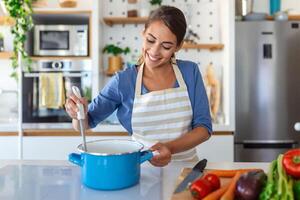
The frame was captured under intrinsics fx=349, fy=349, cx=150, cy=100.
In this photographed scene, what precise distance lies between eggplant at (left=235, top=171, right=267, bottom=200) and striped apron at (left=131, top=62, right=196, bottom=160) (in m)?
0.49

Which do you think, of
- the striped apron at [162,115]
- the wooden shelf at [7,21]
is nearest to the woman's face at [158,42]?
the striped apron at [162,115]

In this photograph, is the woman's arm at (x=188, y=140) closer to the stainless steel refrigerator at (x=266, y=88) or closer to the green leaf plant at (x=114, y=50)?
the stainless steel refrigerator at (x=266, y=88)

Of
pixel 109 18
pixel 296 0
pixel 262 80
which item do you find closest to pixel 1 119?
pixel 109 18

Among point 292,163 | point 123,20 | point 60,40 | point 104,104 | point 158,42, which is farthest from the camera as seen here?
point 123,20

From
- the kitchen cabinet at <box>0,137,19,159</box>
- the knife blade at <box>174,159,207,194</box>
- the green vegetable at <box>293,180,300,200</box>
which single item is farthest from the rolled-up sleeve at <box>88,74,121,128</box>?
the kitchen cabinet at <box>0,137,19,159</box>

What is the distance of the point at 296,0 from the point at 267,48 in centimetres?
65

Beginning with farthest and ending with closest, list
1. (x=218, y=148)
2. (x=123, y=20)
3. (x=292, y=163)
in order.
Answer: (x=123, y=20)
(x=218, y=148)
(x=292, y=163)

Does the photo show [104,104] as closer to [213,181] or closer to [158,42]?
[158,42]

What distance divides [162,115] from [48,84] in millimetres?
1350

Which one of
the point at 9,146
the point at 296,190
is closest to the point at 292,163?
the point at 296,190

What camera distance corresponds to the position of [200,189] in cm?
73

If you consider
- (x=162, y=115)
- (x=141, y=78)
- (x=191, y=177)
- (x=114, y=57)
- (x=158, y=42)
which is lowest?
(x=191, y=177)

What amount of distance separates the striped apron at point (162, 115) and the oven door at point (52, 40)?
1305 millimetres

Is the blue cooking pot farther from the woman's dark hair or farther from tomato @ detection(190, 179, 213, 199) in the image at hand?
the woman's dark hair
